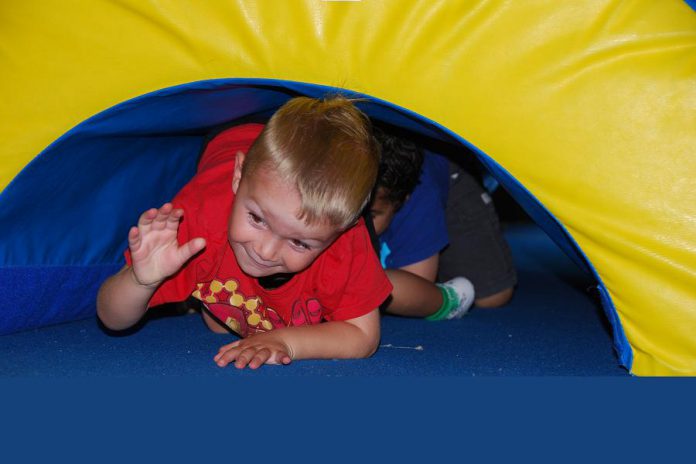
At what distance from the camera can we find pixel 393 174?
6.54 feet

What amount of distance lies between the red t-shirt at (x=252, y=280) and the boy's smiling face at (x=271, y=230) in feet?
0.35

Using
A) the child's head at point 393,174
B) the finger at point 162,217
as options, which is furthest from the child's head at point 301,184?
the child's head at point 393,174

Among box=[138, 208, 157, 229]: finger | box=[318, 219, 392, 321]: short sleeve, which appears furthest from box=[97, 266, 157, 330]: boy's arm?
box=[318, 219, 392, 321]: short sleeve

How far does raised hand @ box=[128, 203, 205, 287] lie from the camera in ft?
4.73

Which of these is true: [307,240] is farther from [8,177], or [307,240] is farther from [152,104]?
[8,177]

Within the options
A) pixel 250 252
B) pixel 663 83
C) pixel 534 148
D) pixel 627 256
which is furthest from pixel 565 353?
pixel 250 252

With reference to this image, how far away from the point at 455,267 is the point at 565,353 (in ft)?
2.59

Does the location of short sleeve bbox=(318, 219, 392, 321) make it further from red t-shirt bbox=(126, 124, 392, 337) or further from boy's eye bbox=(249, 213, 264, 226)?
boy's eye bbox=(249, 213, 264, 226)

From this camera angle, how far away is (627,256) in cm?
145

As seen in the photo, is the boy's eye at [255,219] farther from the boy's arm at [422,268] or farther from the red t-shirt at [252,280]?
the boy's arm at [422,268]

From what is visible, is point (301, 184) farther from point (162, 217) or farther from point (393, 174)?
point (393, 174)

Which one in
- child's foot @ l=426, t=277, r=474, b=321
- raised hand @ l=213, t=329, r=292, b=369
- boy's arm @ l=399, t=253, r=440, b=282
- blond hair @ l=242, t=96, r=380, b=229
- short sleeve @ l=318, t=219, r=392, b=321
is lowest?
child's foot @ l=426, t=277, r=474, b=321

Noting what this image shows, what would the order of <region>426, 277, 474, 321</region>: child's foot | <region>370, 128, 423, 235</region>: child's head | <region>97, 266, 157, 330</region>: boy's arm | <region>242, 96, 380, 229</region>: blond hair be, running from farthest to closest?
<region>426, 277, 474, 321</region>: child's foot → <region>370, 128, 423, 235</region>: child's head → <region>97, 266, 157, 330</region>: boy's arm → <region>242, 96, 380, 229</region>: blond hair

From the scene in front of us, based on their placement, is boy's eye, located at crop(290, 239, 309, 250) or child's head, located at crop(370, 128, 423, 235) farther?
child's head, located at crop(370, 128, 423, 235)
